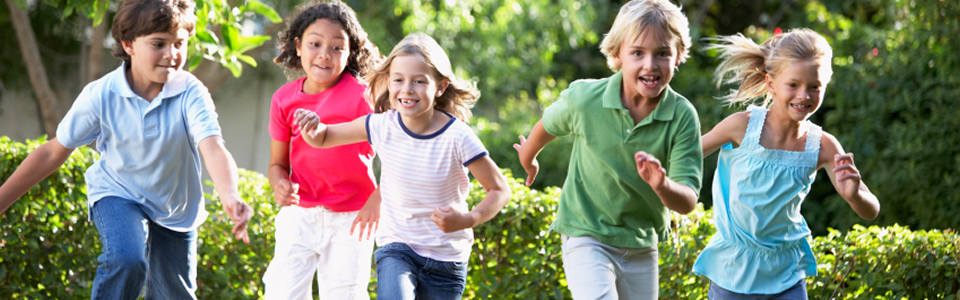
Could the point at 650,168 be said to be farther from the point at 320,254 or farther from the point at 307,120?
the point at 320,254

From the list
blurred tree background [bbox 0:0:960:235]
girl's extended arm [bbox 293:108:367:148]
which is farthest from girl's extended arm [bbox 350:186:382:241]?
blurred tree background [bbox 0:0:960:235]

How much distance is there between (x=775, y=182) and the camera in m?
3.06

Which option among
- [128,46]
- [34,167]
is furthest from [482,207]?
[34,167]

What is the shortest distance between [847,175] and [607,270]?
2.79ft

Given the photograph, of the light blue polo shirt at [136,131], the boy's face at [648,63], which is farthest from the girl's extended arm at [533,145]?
the light blue polo shirt at [136,131]

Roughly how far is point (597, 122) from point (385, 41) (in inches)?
232

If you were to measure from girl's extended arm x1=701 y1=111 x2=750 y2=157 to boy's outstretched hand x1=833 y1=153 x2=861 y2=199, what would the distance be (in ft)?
1.23

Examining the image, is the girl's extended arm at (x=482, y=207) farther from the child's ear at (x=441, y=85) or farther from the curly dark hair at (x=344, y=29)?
the curly dark hair at (x=344, y=29)

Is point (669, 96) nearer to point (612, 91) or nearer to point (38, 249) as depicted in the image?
point (612, 91)

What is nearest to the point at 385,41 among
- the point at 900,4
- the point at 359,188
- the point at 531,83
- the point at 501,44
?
the point at 501,44

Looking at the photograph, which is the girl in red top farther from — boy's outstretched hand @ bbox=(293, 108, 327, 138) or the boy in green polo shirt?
the boy in green polo shirt

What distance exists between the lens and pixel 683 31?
9.42 ft

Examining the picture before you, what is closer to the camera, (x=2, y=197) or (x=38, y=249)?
(x=2, y=197)

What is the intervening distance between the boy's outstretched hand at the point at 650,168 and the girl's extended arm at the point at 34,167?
212 cm
